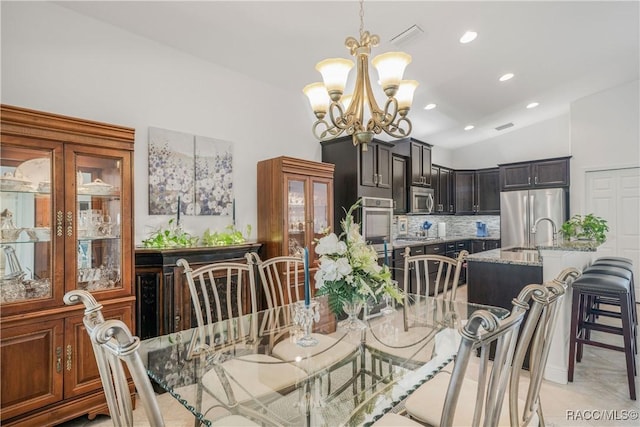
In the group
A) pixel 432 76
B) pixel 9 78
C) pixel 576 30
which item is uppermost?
pixel 576 30

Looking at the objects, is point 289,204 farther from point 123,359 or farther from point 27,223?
point 123,359

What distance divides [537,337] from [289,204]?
2.59 m

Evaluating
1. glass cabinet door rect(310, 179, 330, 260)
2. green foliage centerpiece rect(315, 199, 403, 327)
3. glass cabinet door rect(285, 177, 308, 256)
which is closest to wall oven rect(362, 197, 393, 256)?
glass cabinet door rect(310, 179, 330, 260)

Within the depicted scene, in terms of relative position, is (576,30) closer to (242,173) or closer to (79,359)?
(242,173)

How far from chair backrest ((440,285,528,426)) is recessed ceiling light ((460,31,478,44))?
285 cm

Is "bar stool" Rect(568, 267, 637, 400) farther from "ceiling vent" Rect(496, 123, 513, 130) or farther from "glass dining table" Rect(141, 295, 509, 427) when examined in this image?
"ceiling vent" Rect(496, 123, 513, 130)

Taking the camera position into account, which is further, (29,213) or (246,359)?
(29,213)

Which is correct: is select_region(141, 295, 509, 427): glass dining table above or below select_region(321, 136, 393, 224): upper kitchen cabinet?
below

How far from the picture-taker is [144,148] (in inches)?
111

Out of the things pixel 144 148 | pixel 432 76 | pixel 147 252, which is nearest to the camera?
pixel 147 252

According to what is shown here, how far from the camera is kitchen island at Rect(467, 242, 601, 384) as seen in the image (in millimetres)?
2623

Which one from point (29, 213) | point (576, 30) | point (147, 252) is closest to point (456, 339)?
point (147, 252)

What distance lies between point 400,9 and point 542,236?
492 centimetres

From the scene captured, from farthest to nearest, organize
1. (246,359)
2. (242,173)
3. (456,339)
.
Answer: (242,173)
(456,339)
(246,359)
